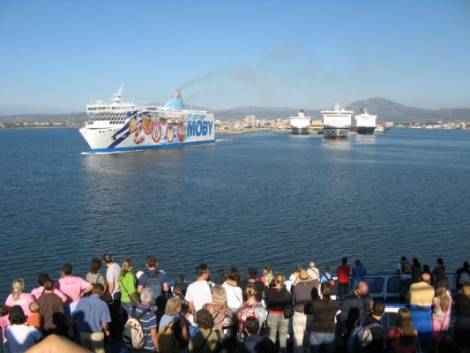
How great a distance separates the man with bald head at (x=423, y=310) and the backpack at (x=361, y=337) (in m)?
0.98

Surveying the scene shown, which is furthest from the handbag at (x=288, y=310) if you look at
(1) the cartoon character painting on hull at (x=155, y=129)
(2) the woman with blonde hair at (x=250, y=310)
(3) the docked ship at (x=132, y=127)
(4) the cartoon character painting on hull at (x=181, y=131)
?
(4) the cartoon character painting on hull at (x=181, y=131)

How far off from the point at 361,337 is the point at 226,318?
1.26 m

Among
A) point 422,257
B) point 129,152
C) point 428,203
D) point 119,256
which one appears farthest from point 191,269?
point 129,152

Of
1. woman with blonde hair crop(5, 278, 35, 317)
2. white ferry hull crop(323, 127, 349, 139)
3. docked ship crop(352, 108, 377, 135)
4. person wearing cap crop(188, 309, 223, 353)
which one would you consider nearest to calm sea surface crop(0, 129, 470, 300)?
woman with blonde hair crop(5, 278, 35, 317)

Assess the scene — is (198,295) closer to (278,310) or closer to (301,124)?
(278,310)

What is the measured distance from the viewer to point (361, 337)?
4699 mm

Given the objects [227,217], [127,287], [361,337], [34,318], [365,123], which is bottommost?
[227,217]

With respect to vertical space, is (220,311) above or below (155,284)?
above

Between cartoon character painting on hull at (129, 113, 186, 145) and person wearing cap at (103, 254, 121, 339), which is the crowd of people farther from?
cartoon character painting on hull at (129, 113, 186, 145)

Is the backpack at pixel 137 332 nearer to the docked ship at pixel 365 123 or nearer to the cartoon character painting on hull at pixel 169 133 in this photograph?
the cartoon character painting on hull at pixel 169 133

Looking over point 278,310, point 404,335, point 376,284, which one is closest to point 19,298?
point 278,310

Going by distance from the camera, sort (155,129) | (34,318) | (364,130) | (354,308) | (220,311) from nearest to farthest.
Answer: (34,318), (220,311), (354,308), (155,129), (364,130)

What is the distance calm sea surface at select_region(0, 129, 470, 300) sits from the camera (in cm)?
1756

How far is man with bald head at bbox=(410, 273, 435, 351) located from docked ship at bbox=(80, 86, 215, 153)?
54191mm
